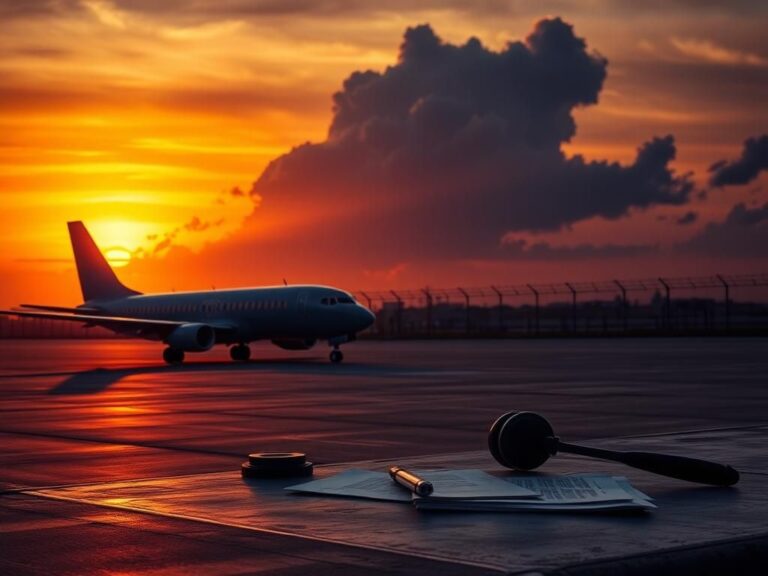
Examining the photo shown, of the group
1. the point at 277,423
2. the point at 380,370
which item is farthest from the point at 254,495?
the point at 380,370

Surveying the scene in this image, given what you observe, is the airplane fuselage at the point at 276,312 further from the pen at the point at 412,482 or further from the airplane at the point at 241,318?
the pen at the point at 412,482

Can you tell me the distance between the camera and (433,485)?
27.9 ft

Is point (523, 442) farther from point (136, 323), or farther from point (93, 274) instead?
point (93, 274)

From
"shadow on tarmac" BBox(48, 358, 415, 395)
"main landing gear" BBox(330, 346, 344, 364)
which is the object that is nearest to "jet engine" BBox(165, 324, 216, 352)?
"shadow on tarmac" BBox(48, 358, 415, 395)

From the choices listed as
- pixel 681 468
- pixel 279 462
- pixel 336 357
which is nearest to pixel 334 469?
pixel 279 462

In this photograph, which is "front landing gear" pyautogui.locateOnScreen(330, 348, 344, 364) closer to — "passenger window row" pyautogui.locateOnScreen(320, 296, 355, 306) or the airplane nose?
the airplane nose

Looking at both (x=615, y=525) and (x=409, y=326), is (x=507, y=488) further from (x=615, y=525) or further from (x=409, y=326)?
(x=409, y=326)

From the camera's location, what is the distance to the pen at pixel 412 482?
8.08m

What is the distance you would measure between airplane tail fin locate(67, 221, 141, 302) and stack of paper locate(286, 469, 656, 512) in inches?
2013

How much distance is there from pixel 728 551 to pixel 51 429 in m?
11.3

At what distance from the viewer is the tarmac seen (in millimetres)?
6562

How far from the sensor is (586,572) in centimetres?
599

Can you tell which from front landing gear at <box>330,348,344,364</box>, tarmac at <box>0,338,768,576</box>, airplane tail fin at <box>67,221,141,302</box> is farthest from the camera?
airplane tail fin at <box>67,221,141,302</box>

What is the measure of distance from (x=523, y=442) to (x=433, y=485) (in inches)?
49.1
